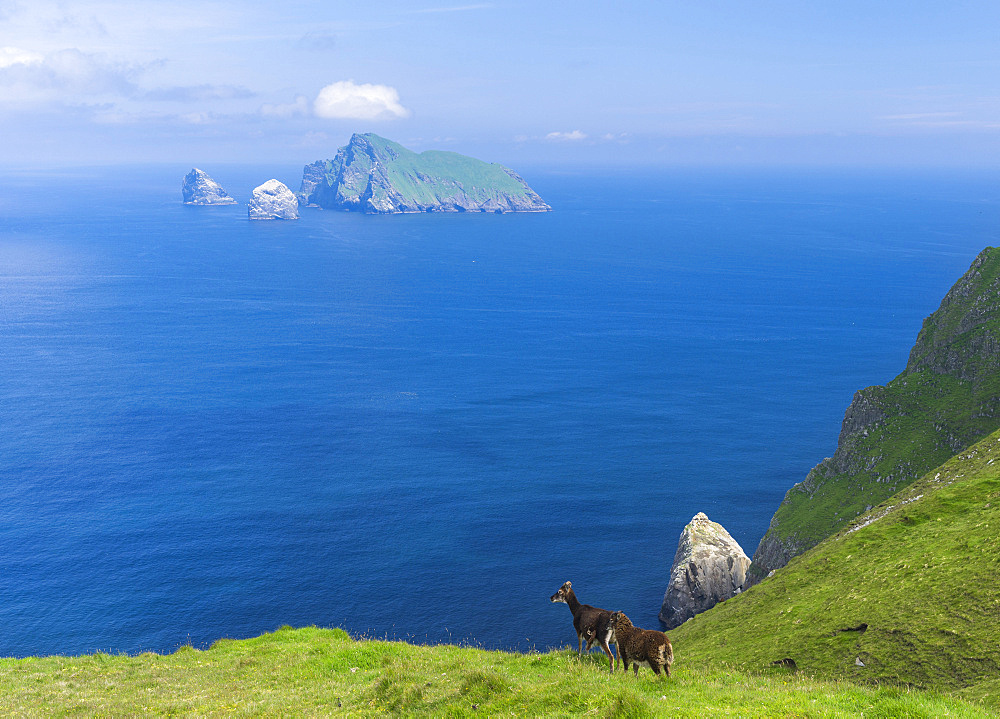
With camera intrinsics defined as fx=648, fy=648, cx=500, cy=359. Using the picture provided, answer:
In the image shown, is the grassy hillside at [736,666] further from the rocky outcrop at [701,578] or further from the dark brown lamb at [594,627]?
the rocky outcrop at [701,578]

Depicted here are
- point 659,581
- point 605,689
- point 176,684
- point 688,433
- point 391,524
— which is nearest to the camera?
point 605,689

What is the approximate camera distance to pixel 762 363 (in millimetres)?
185250

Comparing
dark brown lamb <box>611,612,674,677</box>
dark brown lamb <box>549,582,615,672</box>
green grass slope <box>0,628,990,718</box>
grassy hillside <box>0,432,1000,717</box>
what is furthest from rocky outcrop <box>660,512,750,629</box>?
dark brown lamb <box>611,612,674,677</box>

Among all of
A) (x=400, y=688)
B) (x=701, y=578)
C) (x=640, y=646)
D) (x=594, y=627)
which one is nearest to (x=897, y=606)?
(x=594, y=627)

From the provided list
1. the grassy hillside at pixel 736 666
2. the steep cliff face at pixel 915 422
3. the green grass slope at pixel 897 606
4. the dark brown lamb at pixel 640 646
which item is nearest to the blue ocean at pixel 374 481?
the steep cliff face at pixel 915 422

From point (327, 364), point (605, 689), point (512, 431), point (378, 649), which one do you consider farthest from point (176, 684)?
point (327, 364)

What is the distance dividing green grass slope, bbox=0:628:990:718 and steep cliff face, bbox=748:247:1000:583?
183ft

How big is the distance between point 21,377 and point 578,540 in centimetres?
15378

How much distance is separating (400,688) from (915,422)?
7624 cm

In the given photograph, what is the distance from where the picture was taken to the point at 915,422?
76500 mm

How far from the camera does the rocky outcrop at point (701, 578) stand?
79438 millimetres

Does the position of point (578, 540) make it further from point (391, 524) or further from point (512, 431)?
point (512, 431)

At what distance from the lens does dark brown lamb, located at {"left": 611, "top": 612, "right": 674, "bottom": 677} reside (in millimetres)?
20266

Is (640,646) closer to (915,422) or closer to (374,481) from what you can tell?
(915,422)
